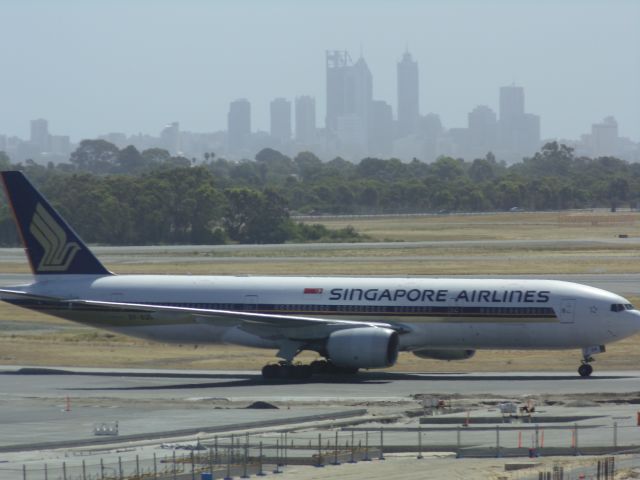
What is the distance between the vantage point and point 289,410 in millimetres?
40688

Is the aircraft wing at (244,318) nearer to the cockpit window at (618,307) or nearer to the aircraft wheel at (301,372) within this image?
the aircraft wheel at (301,372)

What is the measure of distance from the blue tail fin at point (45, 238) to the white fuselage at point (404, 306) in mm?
833

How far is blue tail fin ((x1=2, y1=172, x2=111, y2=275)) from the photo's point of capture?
55.6 m

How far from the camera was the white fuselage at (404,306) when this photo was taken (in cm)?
4909

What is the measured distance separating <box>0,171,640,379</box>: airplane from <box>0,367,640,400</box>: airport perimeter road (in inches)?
43.1

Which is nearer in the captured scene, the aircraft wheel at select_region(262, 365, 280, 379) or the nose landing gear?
the nose landing gear

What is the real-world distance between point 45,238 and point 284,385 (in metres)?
13.6

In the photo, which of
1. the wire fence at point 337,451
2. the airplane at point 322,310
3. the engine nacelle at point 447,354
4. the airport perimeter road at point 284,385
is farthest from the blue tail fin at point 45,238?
the wire fence at point 337,451

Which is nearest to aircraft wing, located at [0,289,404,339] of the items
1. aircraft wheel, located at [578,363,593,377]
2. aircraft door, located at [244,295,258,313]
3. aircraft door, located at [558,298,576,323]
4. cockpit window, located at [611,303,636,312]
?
aircraft door, located at [244,295,258,313]

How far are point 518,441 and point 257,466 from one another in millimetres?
7119

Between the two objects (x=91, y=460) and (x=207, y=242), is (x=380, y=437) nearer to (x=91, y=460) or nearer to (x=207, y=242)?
(x=91, y=460)

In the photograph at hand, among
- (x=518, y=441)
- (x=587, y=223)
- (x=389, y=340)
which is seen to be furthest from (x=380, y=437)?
(x=587, y=223)

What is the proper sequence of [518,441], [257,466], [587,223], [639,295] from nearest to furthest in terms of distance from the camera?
[257,466]
[518,441]
[639,295]
[587,223]

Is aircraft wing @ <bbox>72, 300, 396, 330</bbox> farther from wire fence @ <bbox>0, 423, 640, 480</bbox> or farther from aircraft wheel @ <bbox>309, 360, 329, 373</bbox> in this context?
wire fence @ <bbox>0, 423, 640, 480</bbox>
